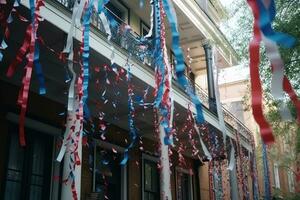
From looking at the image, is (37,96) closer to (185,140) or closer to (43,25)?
(43,25)

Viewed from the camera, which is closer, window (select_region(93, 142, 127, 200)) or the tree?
the tree

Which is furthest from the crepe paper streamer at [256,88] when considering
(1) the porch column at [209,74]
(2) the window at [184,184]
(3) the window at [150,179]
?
(2) the window at [184,184]

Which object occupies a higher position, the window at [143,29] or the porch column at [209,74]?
the window at [143,29]

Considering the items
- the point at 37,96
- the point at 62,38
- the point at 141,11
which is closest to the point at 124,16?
the point at 141,11

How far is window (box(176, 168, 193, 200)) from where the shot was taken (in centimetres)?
1415

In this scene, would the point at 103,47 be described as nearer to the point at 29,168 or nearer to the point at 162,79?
the point at 162,79

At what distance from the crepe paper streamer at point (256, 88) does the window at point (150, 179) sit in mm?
9699

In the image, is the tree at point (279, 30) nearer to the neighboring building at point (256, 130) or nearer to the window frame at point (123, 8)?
the window frame at point (123, 8)

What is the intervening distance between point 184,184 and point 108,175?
A: 5274 mm

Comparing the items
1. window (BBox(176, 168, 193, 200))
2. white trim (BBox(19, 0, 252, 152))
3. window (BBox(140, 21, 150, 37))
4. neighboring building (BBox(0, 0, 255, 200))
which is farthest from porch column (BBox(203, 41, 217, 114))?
white trim (BBox(19, 0, 252, 152))

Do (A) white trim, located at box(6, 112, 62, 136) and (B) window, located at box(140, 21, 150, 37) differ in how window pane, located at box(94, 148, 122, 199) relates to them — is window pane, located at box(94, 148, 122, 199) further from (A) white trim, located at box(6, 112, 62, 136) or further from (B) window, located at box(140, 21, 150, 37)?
(B) window, located at box(140, 21, 150, 37)

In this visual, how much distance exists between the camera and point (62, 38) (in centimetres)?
637

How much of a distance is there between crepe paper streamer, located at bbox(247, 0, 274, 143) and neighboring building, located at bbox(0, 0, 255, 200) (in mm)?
3931

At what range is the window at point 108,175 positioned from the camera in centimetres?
1026
